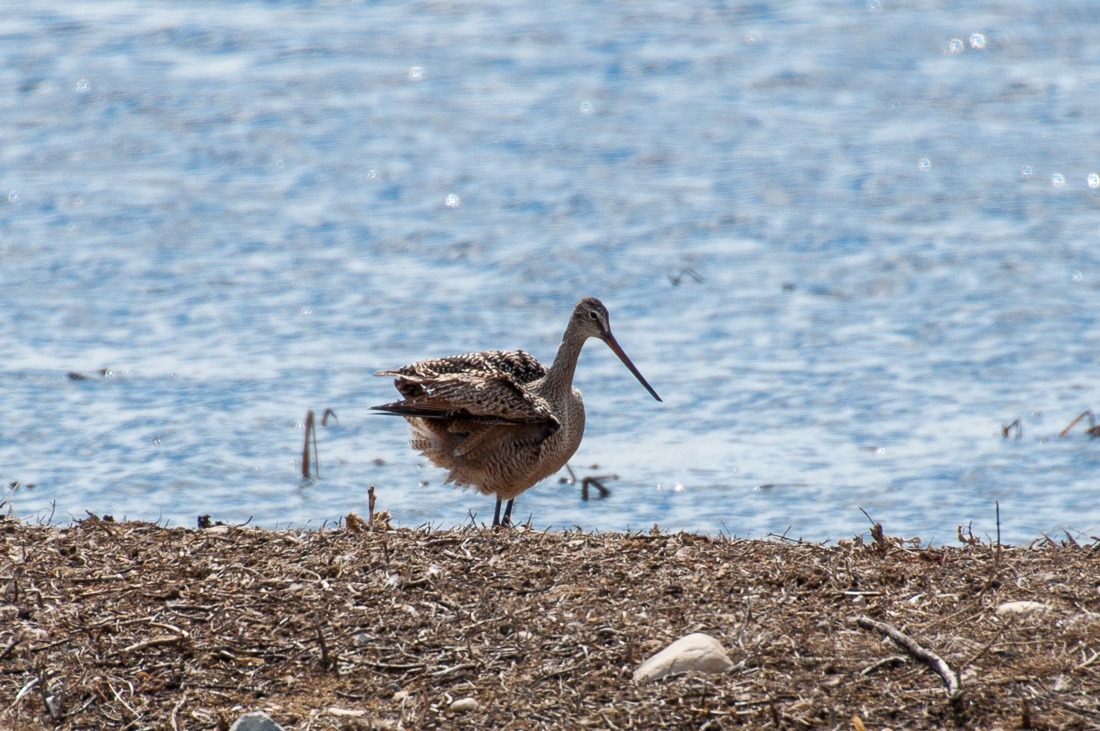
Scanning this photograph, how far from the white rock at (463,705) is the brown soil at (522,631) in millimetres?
25

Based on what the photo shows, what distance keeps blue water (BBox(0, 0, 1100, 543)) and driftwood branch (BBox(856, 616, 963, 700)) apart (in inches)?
159

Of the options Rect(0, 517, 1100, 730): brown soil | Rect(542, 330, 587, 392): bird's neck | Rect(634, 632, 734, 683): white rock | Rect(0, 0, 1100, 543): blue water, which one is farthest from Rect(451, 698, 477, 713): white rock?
Rect(0, 0, 1100, 543): blue water

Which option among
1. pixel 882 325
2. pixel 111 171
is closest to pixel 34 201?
pixel 111 171

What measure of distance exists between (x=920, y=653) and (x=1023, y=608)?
636 millimetres

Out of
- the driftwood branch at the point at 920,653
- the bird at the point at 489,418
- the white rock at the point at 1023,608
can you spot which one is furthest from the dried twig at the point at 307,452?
the white rock at the point at 1023,608

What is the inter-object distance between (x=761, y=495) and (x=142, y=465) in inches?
170

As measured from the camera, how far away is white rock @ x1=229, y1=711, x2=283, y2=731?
465 centimetres

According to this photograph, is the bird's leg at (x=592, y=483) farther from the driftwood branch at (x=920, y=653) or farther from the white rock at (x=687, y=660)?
the white rock at (x=687, y=660)

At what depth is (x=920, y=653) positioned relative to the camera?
16.0 ft

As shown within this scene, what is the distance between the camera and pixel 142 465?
35.2 feet

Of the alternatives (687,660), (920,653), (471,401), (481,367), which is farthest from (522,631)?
(481,367)

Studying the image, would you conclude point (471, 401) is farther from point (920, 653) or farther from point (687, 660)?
point (920, 653)

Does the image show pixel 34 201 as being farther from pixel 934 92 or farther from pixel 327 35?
pixel 934 92

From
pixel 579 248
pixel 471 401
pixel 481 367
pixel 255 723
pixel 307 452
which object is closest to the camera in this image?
pixel 255 723
